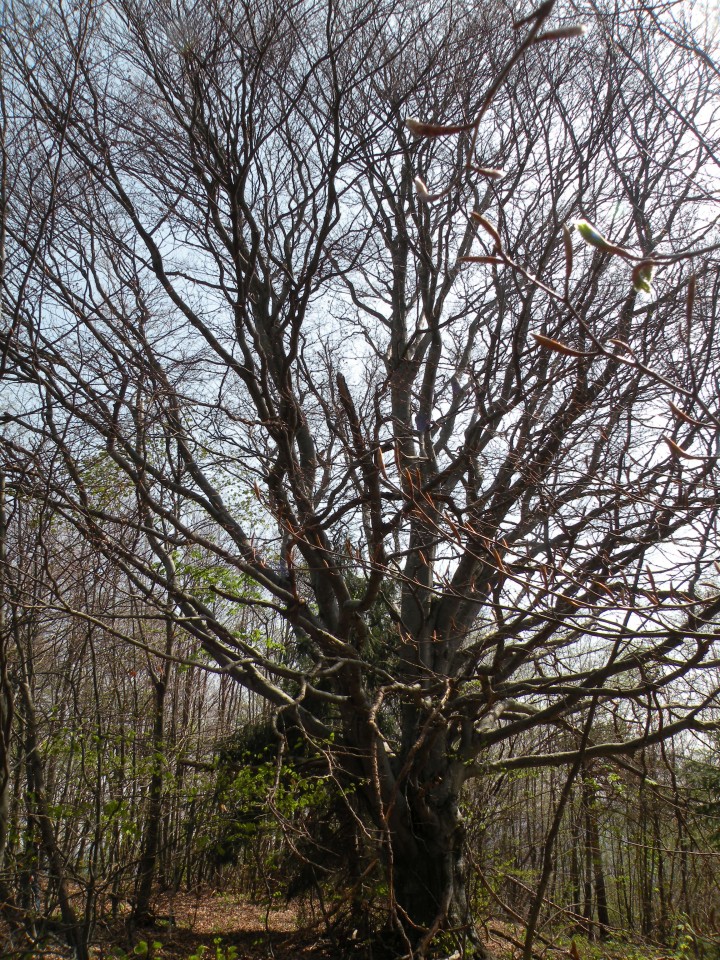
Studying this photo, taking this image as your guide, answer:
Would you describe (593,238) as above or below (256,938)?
above

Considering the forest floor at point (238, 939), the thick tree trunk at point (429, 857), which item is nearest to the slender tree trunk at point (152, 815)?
the forest floor at point (238, 939)

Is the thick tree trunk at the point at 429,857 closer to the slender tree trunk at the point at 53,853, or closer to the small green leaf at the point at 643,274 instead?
the slender tree trunk at the point at 53,853

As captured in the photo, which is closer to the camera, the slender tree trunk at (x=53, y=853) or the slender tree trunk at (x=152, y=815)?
the slender tree trunk at (x=53, y=853)

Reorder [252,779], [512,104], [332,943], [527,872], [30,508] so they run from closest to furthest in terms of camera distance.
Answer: [30,508] < [512,104] < [332,943] < [252,779] < [527,872]

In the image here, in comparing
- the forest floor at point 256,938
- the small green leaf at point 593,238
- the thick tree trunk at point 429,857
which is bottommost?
the forest floor at point 256,938

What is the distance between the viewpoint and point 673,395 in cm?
409

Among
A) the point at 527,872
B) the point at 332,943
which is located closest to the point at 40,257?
the point at 332,943

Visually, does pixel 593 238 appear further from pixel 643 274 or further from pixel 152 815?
pixel 152 815

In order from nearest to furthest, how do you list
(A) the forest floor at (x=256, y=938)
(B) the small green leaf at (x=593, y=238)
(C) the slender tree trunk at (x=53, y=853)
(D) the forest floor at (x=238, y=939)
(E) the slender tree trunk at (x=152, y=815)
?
(B) the small green leaf at (x=593, y=238)
(C) the slender tree trunk at (x=53, y=853)
(D) the forest floor at (x=238, y=939)
(A) the forest floor at (x=256, y=938)
(E) the slender tree trunk at (x=152, y=815)

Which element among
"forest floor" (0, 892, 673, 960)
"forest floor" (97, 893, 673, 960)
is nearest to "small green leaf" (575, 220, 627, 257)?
"forest floor" (0, 892, 673, 960)

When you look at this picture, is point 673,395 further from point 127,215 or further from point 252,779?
point 252,779

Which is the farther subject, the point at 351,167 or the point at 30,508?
the point at 351,167

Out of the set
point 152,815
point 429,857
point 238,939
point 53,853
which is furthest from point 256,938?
point 53,853

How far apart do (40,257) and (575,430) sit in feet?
12.7
